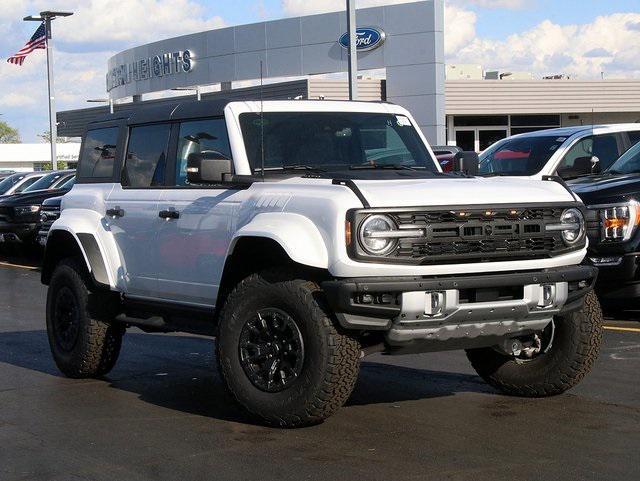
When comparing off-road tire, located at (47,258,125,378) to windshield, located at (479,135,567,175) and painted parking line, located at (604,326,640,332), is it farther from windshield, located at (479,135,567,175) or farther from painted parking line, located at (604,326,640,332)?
windshield, located at (479,135,567,175)

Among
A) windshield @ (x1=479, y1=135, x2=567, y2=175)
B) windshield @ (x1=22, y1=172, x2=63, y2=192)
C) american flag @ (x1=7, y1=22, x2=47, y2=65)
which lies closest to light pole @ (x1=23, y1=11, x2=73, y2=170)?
american flag @ (x1=7, y1=22, x2=47, y2=65)

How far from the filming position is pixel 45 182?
2442 centimetres

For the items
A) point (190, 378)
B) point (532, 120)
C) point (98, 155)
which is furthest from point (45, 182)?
point (532, 120)

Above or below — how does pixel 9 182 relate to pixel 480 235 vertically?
above

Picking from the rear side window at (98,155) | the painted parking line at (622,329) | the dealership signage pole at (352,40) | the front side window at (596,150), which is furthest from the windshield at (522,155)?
the dealership signage pole at (352,40)

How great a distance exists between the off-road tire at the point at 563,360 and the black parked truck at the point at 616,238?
339 cm

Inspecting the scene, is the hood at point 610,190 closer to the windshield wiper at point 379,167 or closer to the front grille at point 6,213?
the windshield wiper at point 379,167

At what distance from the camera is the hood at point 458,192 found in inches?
252

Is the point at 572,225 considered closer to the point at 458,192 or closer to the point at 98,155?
the point at 458,192

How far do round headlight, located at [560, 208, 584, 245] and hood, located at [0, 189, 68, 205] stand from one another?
16.4m

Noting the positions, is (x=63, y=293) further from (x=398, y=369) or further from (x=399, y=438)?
(x=399, y=438)

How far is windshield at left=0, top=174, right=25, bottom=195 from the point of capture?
87.6ft

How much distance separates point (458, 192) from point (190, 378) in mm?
3075

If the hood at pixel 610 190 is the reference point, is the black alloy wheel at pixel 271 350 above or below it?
below
